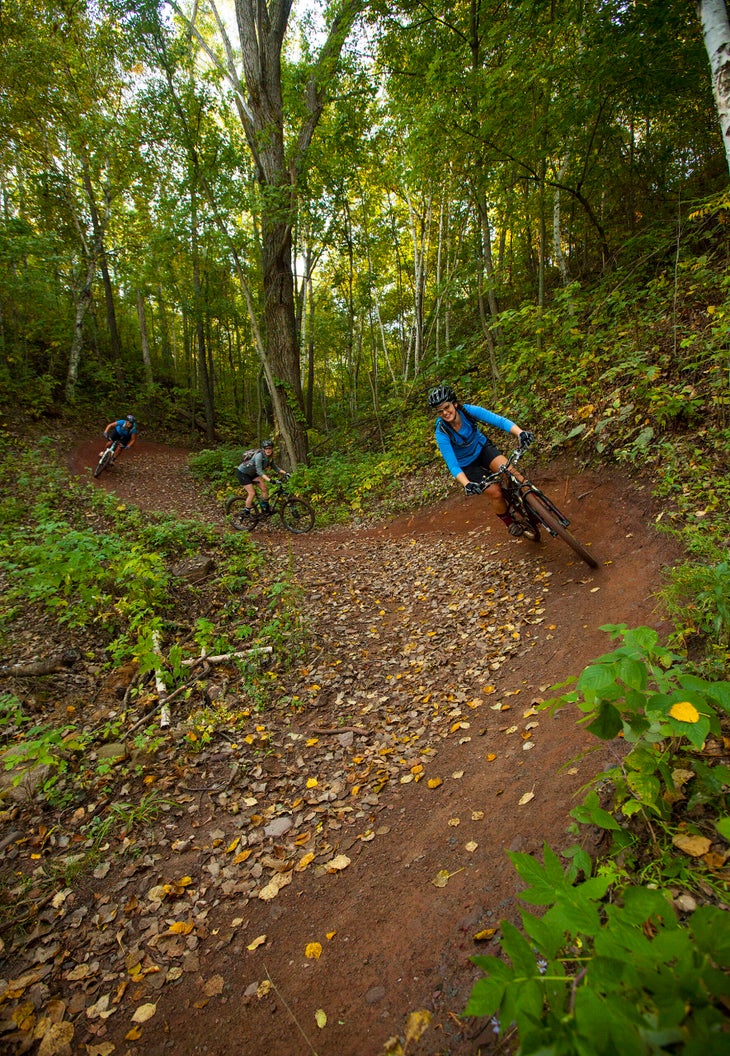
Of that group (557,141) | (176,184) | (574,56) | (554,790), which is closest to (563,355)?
(557,141)

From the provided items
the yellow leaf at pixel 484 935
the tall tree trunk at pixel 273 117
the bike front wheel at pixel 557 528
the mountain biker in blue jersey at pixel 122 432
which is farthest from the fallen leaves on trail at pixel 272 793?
the mountain biker in blue jersey at pixel 122 432

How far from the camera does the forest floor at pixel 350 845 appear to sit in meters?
2.22

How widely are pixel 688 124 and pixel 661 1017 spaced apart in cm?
1343

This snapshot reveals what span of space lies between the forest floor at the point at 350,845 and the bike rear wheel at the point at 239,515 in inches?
249

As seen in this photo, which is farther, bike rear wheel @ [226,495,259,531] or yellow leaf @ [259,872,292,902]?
bike rear wheel @ [226,495,259,531]

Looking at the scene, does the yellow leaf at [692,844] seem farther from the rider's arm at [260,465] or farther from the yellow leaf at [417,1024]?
the rider's arm at [260,465]

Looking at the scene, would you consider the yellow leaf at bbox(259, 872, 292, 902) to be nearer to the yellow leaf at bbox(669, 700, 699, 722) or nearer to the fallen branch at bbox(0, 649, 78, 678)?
the yellow leaf at bbox(669, 700, 699, 722)

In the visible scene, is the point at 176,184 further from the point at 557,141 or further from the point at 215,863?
the point at 215,863

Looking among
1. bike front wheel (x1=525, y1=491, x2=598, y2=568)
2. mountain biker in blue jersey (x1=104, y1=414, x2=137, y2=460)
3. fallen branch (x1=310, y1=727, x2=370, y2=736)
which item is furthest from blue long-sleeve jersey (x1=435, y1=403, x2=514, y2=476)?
mountain biker in blue jersey (x1=104, y1=414, x2=137, y2=460)

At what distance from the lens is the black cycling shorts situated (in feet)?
20.6

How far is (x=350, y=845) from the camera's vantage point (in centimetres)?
316

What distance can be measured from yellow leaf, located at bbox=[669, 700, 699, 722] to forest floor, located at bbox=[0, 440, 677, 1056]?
2.77ft

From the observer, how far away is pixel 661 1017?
86 centimetres

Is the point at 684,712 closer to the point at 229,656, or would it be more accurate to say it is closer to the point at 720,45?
the point at 229,656
